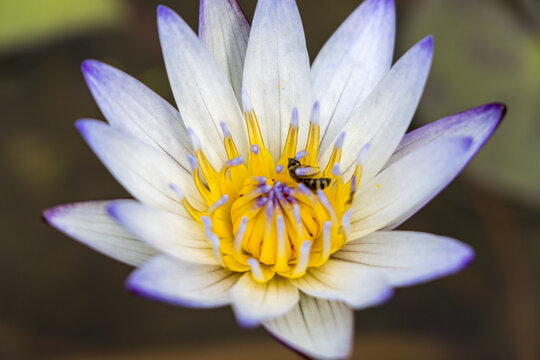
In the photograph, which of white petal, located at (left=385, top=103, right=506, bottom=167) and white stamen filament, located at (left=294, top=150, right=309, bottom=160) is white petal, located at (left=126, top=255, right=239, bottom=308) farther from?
white petal, located at (left=385, top=103, right=506, bottom=167)

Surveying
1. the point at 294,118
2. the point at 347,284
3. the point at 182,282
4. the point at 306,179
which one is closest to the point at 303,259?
the point at 347,284

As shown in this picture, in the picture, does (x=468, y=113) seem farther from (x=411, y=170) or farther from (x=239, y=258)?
(x=239, y=258)

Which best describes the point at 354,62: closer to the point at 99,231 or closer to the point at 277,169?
the point at 277,169

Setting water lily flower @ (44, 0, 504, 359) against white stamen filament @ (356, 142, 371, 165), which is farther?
white stamen filament @ (356, 142, 371, 165)

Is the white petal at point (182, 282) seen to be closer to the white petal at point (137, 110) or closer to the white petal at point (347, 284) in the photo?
the white petal at point (347, 284)

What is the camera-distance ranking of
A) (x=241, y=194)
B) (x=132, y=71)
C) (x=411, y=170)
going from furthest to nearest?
(x=132, y=71)
(x=241, y=194)
(x=411, y=170)

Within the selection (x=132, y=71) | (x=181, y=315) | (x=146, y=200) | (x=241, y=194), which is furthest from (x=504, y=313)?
(x=132, y=71)

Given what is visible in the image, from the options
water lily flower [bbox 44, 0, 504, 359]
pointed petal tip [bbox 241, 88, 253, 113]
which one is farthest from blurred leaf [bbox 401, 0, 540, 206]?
pointed petal tip [bbox 241, 88, 253, 113]
